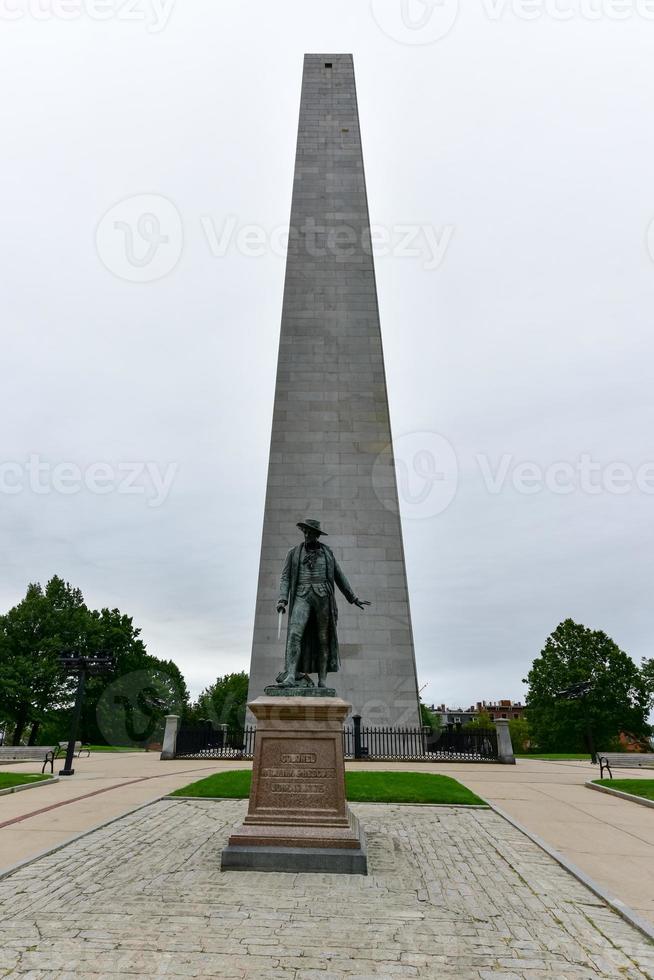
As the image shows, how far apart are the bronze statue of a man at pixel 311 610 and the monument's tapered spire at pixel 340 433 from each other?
47.6 feet

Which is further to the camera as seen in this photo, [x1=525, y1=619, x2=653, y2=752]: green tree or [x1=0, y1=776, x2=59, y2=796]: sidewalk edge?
[x1=525, y1=619, x2=653, y2=752]: green tree

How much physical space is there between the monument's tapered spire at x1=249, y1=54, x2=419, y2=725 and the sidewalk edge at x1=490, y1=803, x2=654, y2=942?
47.6 ft

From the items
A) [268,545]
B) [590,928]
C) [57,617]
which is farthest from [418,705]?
[57,617]

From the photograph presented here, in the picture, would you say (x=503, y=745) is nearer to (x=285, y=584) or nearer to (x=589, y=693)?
(x=285, y=584)

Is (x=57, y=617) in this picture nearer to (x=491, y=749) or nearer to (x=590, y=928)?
(x=491, y=749)

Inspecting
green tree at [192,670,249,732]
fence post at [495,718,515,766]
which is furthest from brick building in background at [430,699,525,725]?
fence post at [495,718,515,766]

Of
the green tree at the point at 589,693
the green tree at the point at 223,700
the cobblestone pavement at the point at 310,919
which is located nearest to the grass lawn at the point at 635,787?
the cobblestone pavement at the point at 310,919

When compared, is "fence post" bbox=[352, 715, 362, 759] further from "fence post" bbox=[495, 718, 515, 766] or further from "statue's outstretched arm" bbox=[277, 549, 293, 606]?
"statue's outstretched arm" bbox=[277, 549, 293, 606]

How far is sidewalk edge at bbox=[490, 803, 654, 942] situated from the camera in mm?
5133

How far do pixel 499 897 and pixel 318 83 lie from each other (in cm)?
4000

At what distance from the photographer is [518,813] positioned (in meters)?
10.8

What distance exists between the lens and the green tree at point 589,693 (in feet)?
146

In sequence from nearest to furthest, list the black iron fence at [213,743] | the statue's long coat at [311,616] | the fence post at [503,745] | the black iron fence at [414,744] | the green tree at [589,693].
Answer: the statue's long coat at [311,616] < the black iron fence at [414,744] < the black iron fence at [213,743] < the fence post at [503,745] < the green tree at [589,693]

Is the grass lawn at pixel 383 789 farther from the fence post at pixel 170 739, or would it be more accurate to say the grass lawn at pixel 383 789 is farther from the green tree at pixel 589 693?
the green tree at pixel 589 693
